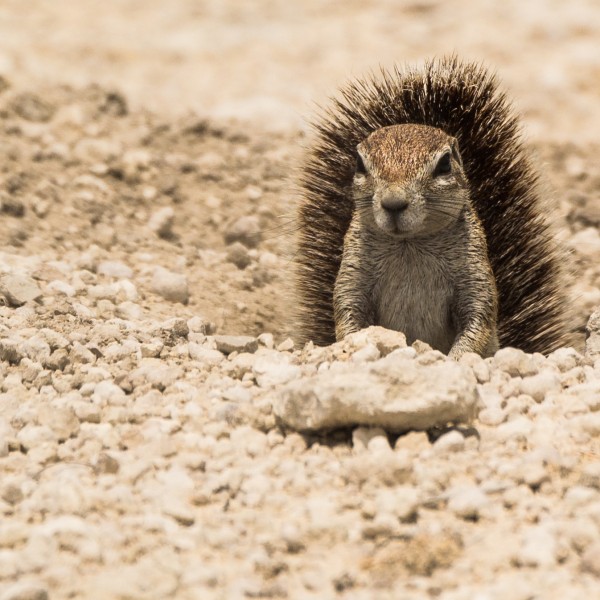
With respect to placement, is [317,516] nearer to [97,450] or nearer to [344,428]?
[344,428]

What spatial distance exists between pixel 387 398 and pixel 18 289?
2362mm

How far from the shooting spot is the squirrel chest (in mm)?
5180

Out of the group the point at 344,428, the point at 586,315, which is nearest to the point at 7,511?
the point at 344,428

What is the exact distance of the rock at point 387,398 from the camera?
11.9ft

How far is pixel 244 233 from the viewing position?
23.9 ft

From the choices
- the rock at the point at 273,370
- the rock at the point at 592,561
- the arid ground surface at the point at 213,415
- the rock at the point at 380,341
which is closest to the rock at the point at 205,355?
the arid ground surface at the point at 213,415

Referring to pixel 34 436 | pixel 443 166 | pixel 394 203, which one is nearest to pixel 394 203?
pixel 394 203

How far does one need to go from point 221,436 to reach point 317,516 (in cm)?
67

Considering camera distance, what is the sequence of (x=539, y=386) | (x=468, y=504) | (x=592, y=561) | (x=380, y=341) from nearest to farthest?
1. (x=592, y=561)
2. (x=468, y=504)
3. (x=539, y=386)
4. (x=380, y=341)

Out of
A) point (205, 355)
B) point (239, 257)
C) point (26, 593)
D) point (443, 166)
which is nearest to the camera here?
point (26, 593)

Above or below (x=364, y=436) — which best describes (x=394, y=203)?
above

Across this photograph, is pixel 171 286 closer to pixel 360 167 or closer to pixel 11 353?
pixel 360 167

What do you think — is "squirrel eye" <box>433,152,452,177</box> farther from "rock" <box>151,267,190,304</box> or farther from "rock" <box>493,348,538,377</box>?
"rock" <box>151,267,190,304</box>

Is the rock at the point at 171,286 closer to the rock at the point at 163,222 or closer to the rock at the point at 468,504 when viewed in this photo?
the rock at the point at 163,222
